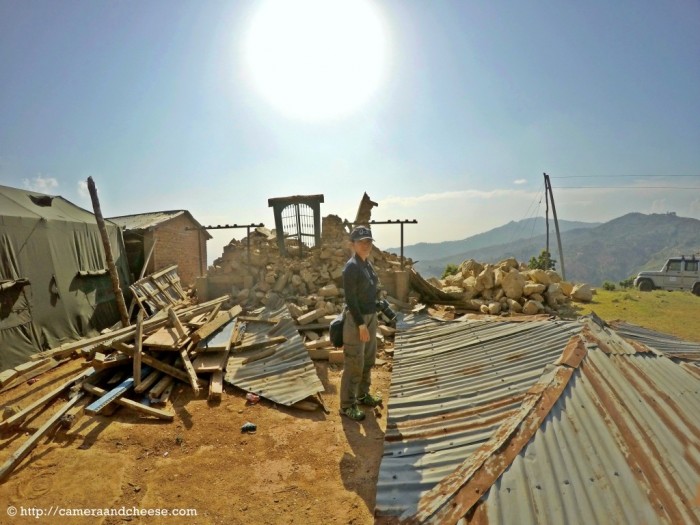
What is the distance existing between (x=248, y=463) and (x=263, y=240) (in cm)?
1129

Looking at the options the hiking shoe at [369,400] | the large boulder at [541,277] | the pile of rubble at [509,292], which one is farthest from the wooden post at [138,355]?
the large boulder at [541,277]

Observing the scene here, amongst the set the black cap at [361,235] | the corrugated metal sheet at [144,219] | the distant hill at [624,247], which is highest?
the corrugated metal sheet at [144,219]

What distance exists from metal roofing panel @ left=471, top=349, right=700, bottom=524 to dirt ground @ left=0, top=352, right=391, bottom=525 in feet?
7.03

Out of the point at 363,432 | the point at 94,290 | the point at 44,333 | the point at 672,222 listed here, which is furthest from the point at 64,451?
the point at 672,222

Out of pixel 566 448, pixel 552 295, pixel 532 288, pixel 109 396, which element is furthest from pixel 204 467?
pixel 552 295

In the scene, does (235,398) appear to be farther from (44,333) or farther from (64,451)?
(44,333)

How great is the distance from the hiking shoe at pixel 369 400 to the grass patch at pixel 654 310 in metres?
8.16

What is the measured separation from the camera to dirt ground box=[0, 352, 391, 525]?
11.4 ft

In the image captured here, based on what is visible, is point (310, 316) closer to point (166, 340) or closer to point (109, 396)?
point (166, 340)

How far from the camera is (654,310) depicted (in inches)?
492

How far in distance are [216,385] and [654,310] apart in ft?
51.3

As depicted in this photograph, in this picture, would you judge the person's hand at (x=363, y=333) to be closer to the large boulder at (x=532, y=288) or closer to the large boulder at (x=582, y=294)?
the large boulder at (x=532, y=288)

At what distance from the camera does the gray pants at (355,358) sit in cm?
459

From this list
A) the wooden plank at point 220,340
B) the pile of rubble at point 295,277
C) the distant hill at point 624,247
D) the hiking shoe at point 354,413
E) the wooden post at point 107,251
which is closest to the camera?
the hiking shoe at point 354,413
